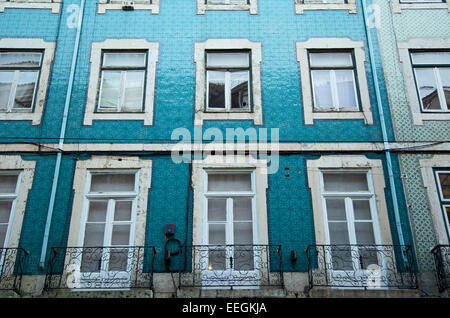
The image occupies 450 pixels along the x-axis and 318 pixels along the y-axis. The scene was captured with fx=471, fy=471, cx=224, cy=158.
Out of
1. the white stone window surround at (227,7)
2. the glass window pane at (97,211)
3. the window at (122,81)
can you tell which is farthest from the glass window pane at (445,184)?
the glass window pane at (97,211)

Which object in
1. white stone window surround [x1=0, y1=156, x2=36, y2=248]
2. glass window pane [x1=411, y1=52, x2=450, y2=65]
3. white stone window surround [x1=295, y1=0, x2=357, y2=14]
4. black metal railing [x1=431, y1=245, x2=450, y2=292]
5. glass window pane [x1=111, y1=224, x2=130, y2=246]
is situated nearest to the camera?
black metal railing [x1=431, y1=245, x2=450, y2=292]

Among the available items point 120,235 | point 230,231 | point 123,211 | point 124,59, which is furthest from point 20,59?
point 230,231

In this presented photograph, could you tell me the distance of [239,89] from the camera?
10.1 meters

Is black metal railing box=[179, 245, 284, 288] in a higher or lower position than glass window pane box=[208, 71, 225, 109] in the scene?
lower

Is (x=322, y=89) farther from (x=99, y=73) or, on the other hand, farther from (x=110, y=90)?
(x=99, y=73)

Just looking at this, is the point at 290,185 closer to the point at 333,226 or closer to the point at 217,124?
the point at 333,226

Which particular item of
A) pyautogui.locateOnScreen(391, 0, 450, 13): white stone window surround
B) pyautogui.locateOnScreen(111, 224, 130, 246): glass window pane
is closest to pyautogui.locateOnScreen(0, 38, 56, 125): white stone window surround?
pyautogui.locateOnScreen(111, 224, 130, 246): glass window pane

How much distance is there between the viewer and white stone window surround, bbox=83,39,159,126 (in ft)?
→ 31.5

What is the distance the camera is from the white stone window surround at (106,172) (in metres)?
8.66

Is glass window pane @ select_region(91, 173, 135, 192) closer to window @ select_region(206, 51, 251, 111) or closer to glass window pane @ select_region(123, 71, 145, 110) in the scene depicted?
glass window pane @ select_region(123, 71, 145, 110)

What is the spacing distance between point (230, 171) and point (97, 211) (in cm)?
267

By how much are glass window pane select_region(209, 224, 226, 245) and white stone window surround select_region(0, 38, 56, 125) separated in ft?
13.6

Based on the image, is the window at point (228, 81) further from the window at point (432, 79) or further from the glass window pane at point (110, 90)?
the window at point (432, 79)

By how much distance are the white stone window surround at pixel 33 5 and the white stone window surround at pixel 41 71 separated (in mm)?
873
